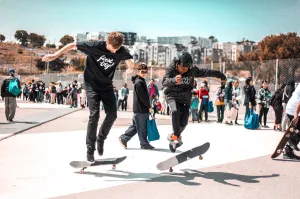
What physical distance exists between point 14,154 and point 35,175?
1.67 metres

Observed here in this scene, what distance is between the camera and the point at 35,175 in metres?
4.98

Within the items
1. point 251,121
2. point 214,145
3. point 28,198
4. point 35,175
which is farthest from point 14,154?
point 251,121

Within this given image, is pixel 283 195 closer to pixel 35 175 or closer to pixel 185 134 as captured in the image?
pixel 35 175

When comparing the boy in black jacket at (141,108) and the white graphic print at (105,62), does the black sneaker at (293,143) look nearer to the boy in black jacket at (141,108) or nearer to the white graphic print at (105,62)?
the boy in black jacket at (141,108)

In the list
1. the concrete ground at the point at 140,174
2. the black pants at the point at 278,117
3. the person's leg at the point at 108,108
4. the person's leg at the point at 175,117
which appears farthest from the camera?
the black pants at the point at 278,117

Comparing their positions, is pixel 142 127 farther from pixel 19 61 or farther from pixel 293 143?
pixel 19 61

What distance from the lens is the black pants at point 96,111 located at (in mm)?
5238

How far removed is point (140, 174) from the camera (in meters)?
5.29

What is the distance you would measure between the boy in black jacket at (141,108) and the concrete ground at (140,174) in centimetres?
25

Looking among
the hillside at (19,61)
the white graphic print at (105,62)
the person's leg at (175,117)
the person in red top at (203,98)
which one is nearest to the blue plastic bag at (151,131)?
the person's leg at (175,117)

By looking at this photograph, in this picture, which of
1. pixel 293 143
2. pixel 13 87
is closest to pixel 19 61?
pixel 13 87

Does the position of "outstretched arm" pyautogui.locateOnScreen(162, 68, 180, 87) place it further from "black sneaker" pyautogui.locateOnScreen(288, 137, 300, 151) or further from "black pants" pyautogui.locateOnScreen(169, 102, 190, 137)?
"black sneaker" pyautogui.locateOnScreen(288, 137, 300, 151)

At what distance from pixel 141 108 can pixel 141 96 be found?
0.27 metres

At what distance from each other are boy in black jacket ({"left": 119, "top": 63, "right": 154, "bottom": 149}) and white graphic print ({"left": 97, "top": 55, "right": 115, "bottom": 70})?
2.05 m
